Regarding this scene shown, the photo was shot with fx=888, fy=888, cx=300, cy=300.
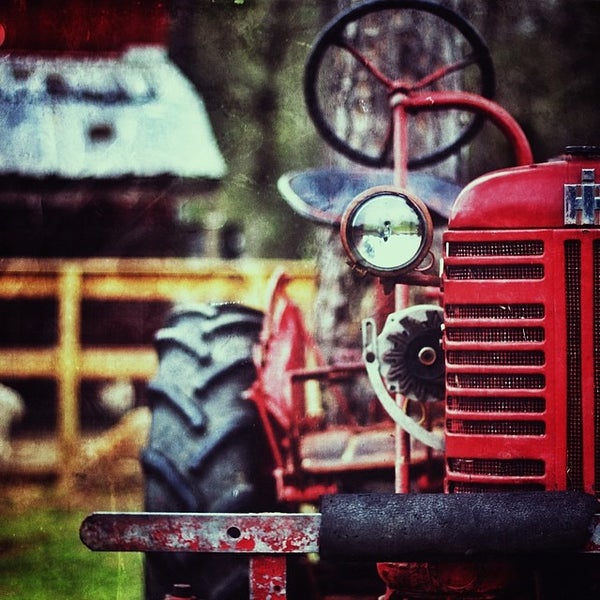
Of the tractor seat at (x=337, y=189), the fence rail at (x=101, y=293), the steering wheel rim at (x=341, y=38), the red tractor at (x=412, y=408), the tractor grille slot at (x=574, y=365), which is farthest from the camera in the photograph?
the fence rail at (x=101, y=293)

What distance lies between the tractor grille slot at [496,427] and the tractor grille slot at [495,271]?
0.40 meters

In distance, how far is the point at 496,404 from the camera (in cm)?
244

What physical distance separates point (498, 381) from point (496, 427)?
0.13 meters

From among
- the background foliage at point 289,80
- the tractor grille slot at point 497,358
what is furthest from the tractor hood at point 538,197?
the background foliage at point 289,80

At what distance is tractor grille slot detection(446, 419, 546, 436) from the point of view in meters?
2.40

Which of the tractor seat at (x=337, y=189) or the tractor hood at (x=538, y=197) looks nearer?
the tractor hood at (x=538, y=197)

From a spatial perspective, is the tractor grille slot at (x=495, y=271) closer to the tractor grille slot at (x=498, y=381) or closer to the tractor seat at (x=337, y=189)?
the tractor grille slot at (x=498, y=381)

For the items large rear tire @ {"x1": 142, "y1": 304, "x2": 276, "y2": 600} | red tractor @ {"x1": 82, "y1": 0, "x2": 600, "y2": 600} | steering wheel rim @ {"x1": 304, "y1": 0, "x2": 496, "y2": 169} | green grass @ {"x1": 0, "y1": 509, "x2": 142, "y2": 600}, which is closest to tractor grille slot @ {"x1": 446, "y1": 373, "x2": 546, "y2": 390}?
red tractor @ {"x1": 82, "y1": 0, "x2": 600, "y2": 600}

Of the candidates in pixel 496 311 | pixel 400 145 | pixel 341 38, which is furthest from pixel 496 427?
pixel 341 38

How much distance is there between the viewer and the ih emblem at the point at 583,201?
2.38 meters

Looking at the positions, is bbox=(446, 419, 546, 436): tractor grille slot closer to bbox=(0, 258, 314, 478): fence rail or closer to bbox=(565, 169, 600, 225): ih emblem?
bbox=(565, 169, 600, 225): ih emblem

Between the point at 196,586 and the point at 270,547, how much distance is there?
32.8 inches

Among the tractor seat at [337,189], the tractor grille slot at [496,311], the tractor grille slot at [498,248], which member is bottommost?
the tractor grille slot at [496,311]

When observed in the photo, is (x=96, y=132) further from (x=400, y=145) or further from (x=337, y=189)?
(x=400, y=145)
